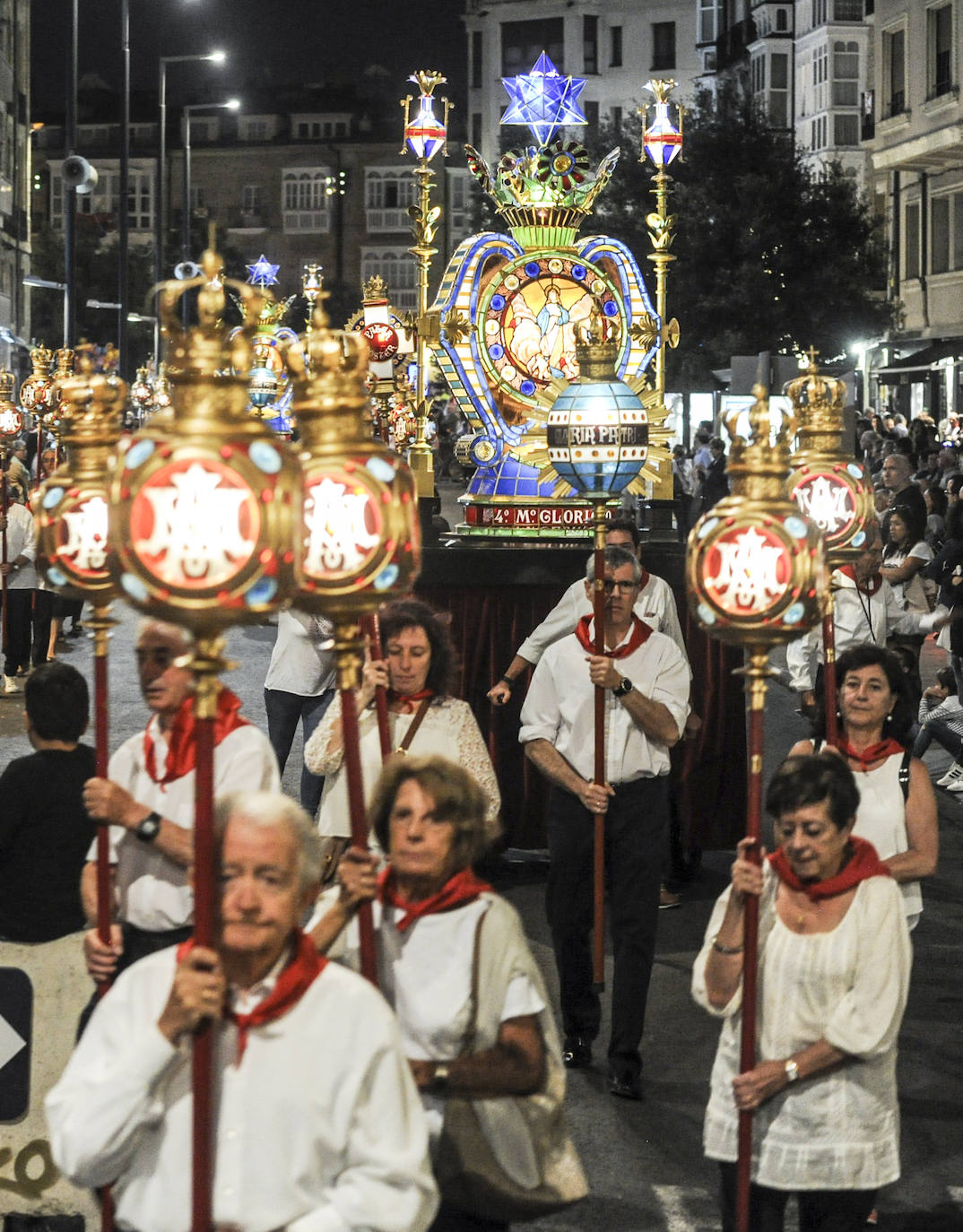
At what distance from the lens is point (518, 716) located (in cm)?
1151

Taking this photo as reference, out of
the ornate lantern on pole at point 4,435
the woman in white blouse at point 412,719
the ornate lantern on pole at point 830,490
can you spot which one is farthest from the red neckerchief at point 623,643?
the ornate lantern on pole at point 4,435

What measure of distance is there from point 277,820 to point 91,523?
1448 millimetres

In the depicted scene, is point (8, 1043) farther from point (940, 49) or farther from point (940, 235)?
point (940, 235)

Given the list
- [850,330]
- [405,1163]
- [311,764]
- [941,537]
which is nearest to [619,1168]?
[311,764]

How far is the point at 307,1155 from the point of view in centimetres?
370

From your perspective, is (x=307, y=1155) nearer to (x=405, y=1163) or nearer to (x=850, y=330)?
(x=405, y=1163)

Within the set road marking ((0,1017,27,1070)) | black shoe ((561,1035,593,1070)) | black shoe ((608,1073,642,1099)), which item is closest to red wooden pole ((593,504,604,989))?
black shoe ((561,1035,593,1070))

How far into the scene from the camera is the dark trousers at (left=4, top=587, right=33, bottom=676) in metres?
18.1

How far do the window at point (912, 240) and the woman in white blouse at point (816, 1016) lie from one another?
41.3m

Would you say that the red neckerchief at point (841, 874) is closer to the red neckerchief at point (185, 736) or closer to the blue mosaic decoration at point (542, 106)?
the red neckerchief at point (185, 736)

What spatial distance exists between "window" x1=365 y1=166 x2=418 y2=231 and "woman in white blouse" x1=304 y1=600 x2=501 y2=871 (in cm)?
10057

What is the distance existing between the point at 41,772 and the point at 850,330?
125 ft

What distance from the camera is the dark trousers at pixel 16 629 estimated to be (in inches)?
712

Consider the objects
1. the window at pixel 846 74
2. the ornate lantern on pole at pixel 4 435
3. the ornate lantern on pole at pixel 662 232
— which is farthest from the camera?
the window at pixel 846 74
